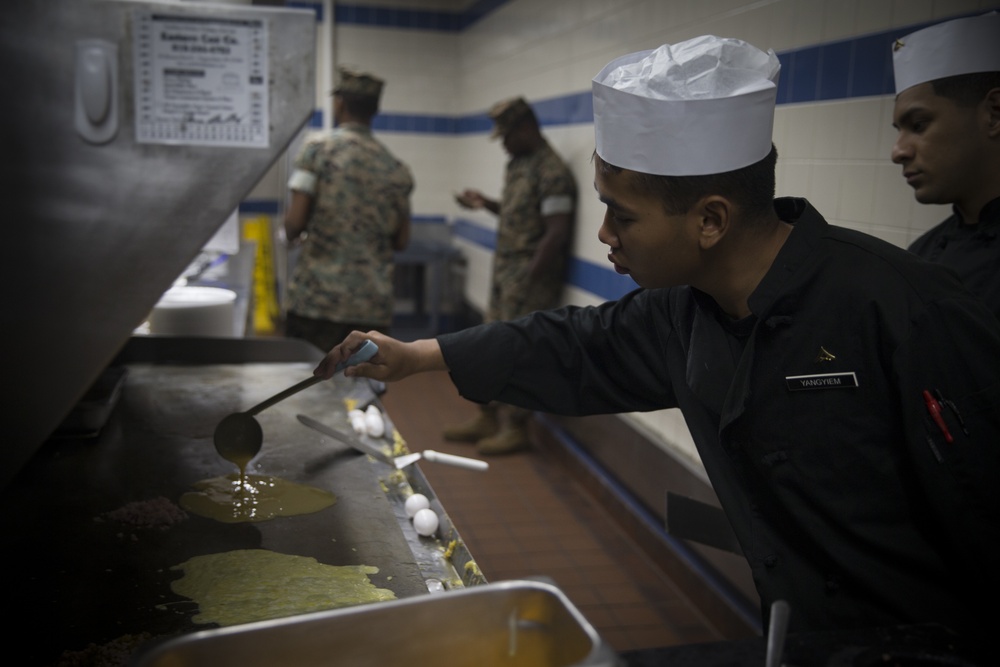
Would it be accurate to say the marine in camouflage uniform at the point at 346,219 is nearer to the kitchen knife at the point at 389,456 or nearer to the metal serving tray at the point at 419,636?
the kitchen knife at the point at 389,456

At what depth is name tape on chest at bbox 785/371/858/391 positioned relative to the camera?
1266 mm

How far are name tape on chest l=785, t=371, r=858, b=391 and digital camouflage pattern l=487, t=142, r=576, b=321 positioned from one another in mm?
3159

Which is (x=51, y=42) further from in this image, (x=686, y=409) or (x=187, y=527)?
(x=686, y=409)

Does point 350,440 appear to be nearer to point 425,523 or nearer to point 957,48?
point 425,523

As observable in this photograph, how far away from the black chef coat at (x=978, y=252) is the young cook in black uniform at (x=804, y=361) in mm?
615

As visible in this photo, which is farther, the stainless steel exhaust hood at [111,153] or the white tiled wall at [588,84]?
the white tiled wall at [588,84]

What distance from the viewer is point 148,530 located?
1586 mm

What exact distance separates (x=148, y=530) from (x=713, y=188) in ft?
3.91

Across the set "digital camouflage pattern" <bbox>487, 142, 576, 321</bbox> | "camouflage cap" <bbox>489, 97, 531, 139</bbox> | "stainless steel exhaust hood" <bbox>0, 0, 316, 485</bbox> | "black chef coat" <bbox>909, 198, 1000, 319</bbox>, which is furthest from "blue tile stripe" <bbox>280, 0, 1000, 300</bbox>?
"stainless steel exhaust hood" <bbox>0, 0, 316, 485</bbox>

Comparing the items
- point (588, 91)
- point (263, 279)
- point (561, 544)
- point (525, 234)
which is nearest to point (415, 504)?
point (561, 544)

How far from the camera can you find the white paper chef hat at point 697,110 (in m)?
1.31

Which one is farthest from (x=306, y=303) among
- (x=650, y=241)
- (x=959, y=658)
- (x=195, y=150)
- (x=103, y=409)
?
(x=959, y=658)

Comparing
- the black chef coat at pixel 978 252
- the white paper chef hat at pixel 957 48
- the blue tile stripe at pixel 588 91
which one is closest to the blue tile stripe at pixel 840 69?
the blue tile stripe at pixel 588 91

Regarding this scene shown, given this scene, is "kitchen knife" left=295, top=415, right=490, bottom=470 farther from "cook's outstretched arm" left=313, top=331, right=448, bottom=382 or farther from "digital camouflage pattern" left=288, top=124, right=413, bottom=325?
"digital camouflage pattern" left=288, top=124, right=413, bottom=325
